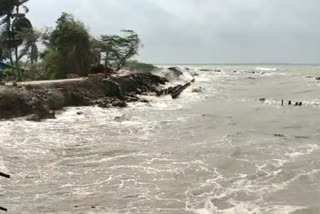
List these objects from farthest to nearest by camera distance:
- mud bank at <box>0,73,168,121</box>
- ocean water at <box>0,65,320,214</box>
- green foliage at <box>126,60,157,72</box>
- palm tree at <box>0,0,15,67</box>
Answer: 1. green foliage at <box>126,60,157,72</box>
2. palm tree at <box>0,0,15,67</box>
3. mud bank at <box>0,73,168,121</box>
4. ocean water at <box>0,65,320,214</box>

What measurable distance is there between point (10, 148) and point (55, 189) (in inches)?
226

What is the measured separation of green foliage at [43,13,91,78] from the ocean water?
1105cm

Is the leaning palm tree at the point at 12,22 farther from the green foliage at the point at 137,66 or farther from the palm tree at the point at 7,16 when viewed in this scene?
the green foliage at the point at 137,66

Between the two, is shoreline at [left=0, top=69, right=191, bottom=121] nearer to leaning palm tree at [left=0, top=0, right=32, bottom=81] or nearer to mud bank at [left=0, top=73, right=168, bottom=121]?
mud bank at [left=0, top=73, right=168, bottom=121]

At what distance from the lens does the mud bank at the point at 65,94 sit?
25.0 metres

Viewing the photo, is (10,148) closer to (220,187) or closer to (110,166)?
(110,166)

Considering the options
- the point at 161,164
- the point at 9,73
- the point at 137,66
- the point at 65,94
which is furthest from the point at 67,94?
the point at 137,66

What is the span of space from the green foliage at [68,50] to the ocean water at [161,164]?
11053 mm

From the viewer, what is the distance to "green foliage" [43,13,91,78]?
37656mm

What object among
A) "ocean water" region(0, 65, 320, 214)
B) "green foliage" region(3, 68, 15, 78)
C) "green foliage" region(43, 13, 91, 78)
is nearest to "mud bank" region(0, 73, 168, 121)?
"ocean water" region(0, 65, 320, 214)

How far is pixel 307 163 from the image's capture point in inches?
620

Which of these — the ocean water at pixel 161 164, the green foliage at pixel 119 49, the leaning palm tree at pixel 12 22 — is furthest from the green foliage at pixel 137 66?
the ocean water at pixel 161 164

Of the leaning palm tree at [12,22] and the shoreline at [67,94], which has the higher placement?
the leaning palm tree at [12,22]

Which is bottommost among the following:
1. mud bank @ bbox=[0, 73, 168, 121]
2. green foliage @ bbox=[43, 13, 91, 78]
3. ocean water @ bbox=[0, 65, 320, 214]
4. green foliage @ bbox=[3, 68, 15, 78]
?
ocean water @ bbox=[0, 65, 320, 214]
